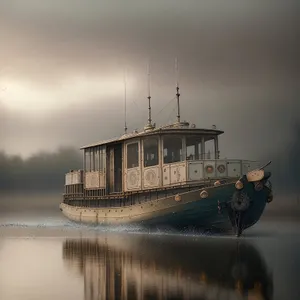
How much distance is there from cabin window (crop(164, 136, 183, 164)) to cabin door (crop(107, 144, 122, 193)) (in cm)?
224

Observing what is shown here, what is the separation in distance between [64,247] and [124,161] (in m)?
5.36

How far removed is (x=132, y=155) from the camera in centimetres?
1503

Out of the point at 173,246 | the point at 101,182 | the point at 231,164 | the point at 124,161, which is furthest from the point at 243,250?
the point at 101,182

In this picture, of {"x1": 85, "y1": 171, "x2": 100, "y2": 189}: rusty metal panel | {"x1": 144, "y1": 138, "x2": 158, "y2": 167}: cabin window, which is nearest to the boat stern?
{"x1": 144, "y1": 138, "x2": 158, "y2": 167}: cabin window

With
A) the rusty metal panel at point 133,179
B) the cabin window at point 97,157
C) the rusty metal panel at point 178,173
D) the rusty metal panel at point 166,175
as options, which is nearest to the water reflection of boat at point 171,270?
the rusty metal panel at point 178,173

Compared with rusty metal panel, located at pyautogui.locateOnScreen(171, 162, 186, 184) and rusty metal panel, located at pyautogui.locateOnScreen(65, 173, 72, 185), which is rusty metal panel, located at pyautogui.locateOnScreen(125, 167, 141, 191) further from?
rusty metal panel, located at pyautogui.locateOnScreen(65, 173, 72, 185)

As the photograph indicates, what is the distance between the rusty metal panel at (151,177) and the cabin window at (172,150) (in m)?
0.50

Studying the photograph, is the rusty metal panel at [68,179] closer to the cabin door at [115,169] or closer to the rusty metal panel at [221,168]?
the cabin door at [115,169]

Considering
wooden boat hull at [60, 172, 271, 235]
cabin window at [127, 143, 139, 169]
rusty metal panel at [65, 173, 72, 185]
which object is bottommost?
wooden boat hull at [60, 172, 271, 235]

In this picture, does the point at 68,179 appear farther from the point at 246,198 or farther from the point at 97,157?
the point at 246,198

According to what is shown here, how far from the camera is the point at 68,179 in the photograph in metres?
19.6

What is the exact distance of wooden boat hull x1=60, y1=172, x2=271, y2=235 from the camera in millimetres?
12016

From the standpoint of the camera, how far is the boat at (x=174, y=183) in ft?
39.7

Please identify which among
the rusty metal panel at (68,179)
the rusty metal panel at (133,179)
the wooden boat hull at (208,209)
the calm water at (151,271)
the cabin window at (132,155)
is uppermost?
the cabin window at (132,155)
